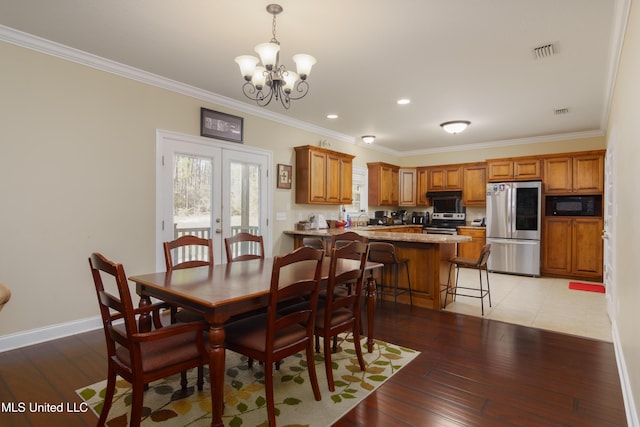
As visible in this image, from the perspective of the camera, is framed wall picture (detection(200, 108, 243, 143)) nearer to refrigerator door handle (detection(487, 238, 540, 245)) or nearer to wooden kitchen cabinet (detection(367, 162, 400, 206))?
wooden kitchen cabinet (detection(367, 162, 400, 206))

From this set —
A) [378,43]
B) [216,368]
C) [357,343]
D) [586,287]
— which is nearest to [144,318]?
[216,368]

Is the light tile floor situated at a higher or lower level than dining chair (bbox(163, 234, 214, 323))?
lower

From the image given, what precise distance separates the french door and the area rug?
1.83 meters

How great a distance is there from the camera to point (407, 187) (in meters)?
7.94

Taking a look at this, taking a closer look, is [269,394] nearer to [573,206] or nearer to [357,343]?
[357,343]

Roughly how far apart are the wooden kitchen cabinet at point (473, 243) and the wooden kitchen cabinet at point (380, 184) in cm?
171

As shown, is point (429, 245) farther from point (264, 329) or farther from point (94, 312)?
point (94, 312)

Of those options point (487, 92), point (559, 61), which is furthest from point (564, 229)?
point (559, 61)

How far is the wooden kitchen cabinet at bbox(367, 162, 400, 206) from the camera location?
7.21 metres

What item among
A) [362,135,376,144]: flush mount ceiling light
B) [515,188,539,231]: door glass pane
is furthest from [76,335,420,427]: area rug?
[515,188,539,231]: door glass pane

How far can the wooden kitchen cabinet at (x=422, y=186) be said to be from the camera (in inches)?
308

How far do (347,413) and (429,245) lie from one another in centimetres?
262

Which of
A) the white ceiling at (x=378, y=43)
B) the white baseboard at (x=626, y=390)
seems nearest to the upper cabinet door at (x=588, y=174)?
the white ceiling at (x=378, y=43)

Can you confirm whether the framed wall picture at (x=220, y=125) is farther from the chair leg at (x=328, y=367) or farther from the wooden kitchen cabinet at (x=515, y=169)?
the wooden kitchen cabinet at (x=515, y=169)
